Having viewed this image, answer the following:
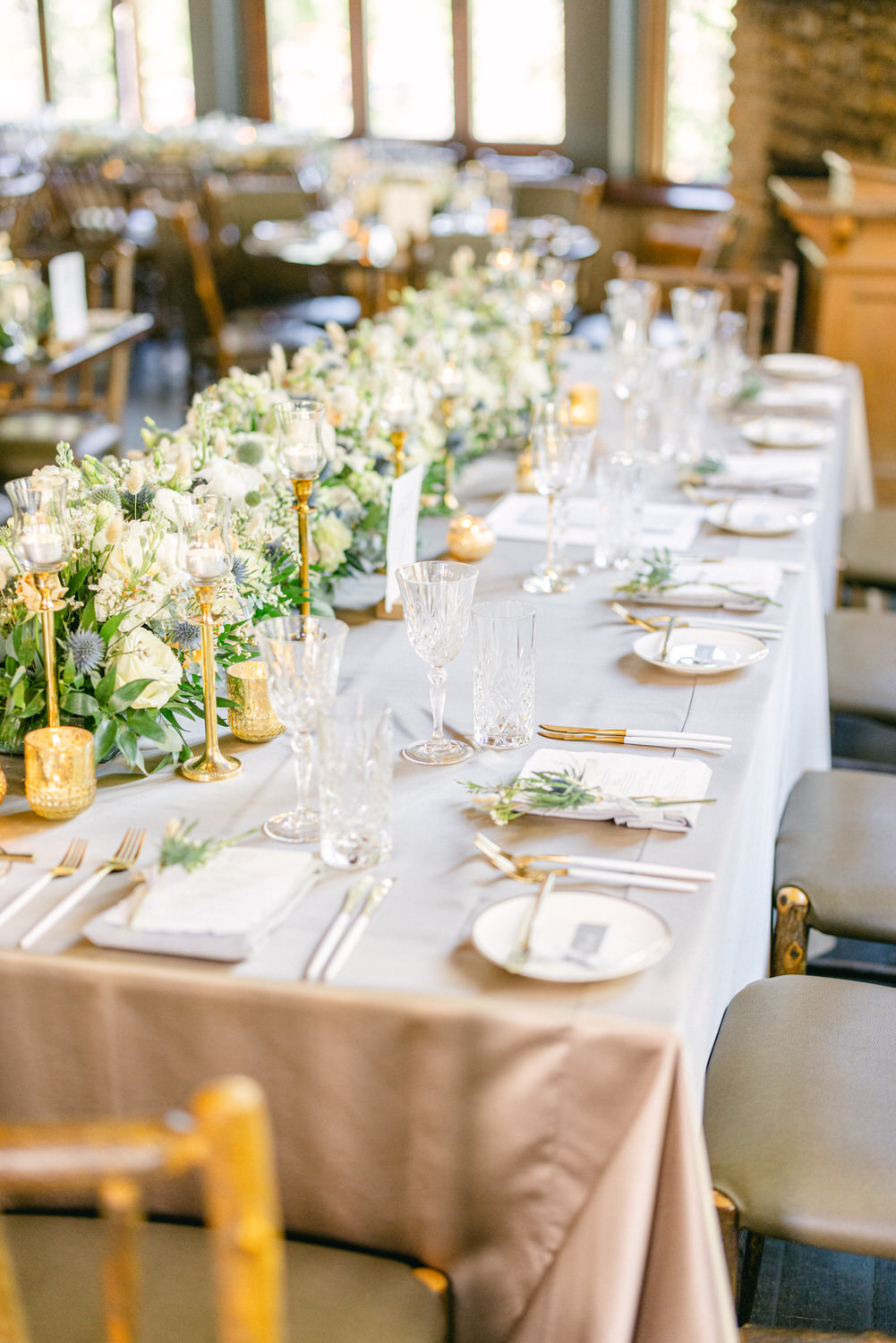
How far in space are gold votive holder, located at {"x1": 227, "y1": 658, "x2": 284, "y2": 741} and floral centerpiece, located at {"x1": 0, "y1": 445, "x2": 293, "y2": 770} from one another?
0.05m

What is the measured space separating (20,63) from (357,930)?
40.2 ft

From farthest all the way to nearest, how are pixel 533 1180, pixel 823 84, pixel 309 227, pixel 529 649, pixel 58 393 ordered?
pixel 823 84
pixel 309 227
pixel 58 393
pixel 529 649
pixel 533 1180

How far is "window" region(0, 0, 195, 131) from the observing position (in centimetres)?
1097

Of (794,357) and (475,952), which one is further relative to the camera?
(794,357)

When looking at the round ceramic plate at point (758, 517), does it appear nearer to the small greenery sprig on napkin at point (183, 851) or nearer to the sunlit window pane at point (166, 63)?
the small greenery sprig on napkin at point (183, 851)

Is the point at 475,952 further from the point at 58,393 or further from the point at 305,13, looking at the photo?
the point at 305,13

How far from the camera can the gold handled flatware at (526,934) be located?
1.09 meters

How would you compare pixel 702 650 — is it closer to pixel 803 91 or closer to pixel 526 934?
pixel 526 934

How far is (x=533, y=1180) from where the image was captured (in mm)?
1086

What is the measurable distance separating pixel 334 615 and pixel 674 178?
7.84 metres

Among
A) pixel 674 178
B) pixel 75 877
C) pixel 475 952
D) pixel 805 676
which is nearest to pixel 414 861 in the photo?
pixel 475 952

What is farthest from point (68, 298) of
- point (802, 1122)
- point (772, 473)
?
point (802, 1122)

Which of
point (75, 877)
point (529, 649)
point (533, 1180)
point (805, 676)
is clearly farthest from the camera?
point (805, 676)

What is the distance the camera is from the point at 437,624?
1445mm
